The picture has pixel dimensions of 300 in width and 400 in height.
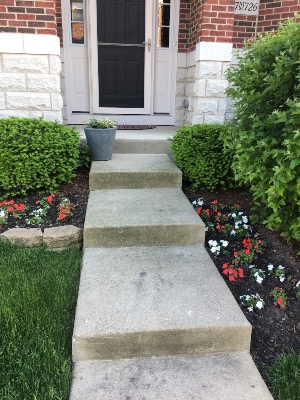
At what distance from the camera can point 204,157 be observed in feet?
12.4

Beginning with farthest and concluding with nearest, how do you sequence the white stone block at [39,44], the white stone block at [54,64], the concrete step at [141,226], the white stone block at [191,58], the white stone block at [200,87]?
the white stone block at [191,58]
the white stone block at [200,87]
the white stone block at [54,64]
the white stone block at [39,44]
the concrete step at [141,226]

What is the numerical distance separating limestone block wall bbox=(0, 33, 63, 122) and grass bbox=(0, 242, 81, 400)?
2.03 metres

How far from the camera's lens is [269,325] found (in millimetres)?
2238

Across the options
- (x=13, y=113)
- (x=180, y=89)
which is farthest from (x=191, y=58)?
(x=13, y=113)

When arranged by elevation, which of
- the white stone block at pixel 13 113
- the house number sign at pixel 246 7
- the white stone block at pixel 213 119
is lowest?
the white stone block at pixel 213 119

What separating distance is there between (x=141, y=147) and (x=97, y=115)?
1.63 metres

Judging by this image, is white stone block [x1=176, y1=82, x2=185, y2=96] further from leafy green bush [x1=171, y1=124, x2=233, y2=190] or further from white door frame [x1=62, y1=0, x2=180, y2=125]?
leafy green bush [x1=171, y1=124, x2=233, y2=190]

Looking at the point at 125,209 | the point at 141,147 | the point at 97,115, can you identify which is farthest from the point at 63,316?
the point at 97,115

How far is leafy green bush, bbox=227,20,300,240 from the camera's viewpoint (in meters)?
2.21

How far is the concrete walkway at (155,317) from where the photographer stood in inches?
69.6

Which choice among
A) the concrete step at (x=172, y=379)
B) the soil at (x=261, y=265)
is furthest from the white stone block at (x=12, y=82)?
the concrete step at (x=172, y=379)

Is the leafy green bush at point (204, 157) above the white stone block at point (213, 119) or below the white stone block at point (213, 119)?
below

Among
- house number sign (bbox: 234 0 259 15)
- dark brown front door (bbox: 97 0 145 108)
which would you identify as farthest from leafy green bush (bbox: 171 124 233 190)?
house number sign (bbox: 234 0 259 15)

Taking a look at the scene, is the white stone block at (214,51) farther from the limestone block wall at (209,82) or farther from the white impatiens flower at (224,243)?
the white impatiens flower at (224,243)
